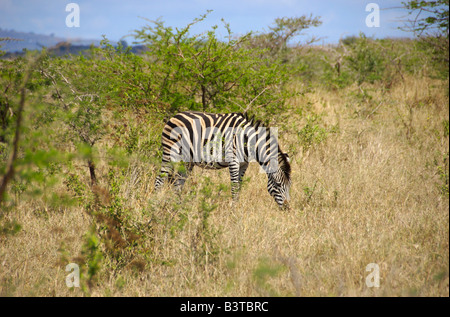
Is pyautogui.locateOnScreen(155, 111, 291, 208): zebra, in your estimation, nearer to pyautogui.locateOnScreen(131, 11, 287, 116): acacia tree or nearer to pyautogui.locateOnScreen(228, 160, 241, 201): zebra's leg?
pyautogui.locateOnScreen(228, 160, 241, 201): zebra's leg

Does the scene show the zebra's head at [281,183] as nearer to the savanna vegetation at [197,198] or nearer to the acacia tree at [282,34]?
the savanna vegetation at [197,198]

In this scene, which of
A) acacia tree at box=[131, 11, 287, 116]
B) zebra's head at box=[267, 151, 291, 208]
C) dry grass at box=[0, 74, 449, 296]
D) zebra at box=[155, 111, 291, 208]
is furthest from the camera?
acacia tree at box=[131, 11, 287, 116]

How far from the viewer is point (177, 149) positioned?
5.48 metres

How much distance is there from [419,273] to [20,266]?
3.84 metres

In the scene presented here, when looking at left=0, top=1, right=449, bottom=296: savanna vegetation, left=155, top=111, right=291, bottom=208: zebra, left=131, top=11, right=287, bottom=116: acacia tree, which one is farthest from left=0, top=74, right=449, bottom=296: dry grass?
left=131, top=11, right=287, bottom=116: acacia tree

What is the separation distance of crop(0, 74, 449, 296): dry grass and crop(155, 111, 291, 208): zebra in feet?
1.09

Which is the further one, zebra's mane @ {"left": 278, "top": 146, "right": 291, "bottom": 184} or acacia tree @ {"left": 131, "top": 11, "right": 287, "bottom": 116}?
acacia tree @ {"left": 131, "top": 11, "right": 287, "bottom": 116}

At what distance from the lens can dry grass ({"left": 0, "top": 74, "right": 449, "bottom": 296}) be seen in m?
3.12

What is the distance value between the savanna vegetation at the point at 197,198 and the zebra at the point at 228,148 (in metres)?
0.26

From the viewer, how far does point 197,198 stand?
12.8 ft

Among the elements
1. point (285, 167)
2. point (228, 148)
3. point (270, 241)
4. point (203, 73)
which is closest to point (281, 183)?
point (285, 167)

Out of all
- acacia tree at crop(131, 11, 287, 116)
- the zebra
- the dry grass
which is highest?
acacia tree at crop(131, 11, 287, 116)
